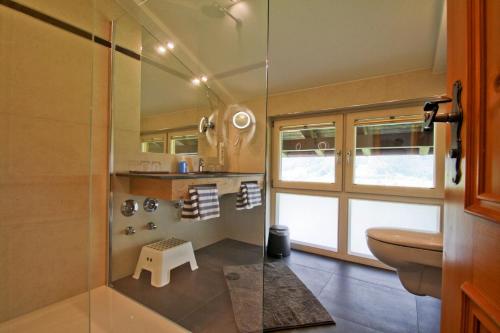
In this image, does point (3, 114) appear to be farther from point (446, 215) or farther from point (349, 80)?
point (349, 80)

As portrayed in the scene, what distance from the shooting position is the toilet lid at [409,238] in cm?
137

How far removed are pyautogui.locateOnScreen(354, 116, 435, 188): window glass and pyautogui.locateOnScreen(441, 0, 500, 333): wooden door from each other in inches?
79.6

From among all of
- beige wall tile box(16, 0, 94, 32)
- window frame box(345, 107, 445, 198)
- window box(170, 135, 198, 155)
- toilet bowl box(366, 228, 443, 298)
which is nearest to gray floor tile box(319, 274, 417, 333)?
toilet bowl box(366, 228, 443, 298)

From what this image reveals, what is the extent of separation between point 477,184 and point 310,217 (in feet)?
8.20

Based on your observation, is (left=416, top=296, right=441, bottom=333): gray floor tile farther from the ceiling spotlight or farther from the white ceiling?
the ceiling spotlight

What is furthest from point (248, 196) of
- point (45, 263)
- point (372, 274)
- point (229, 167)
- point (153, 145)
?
→ point (45, 263)

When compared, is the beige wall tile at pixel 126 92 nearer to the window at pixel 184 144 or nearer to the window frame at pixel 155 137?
the window frame at pixel 155 137

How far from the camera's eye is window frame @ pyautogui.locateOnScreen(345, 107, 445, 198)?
2111 mm

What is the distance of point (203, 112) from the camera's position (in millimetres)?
2469

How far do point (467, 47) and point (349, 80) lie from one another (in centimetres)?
209

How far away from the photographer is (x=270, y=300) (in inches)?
67.9

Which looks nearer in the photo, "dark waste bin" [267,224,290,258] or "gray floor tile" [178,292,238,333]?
"gray floor tile" [178,292,238,333]

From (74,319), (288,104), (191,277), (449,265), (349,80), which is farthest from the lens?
(288,104)

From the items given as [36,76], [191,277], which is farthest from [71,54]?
[191,277]
